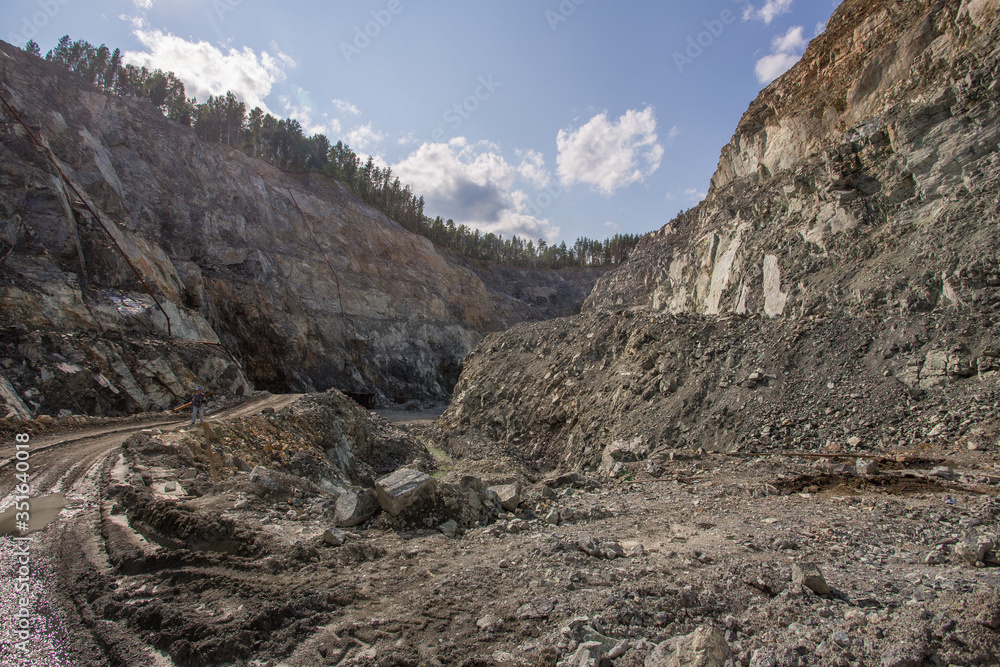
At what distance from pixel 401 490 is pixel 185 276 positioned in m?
32.3

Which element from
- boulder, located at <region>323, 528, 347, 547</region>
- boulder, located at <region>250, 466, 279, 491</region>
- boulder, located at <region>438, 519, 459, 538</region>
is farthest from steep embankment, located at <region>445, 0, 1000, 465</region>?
boulder, located at <region>323, 528, 347, 547</region>

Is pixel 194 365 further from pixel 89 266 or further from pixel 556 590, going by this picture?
pixel 556 590

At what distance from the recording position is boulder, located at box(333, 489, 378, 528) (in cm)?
518

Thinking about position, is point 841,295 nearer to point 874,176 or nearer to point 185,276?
point 874,176

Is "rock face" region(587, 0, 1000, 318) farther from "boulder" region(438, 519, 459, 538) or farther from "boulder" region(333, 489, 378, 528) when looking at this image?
"boulder" region(333, 489, 378, 528)

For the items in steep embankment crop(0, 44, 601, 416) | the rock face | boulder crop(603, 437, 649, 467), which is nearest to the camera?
the rock face

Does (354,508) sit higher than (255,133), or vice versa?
(255,133)

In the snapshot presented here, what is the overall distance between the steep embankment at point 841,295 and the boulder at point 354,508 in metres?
8.54

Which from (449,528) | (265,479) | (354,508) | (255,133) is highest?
(255,133)

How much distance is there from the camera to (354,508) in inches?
207

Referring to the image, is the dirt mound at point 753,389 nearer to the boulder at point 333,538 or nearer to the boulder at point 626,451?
the boulder at point 626,451

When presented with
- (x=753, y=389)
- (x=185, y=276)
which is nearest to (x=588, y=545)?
(x=753, y=389)

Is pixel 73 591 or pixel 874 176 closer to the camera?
pixel 73 591

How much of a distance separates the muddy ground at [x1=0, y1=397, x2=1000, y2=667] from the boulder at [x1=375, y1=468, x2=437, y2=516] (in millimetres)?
245
